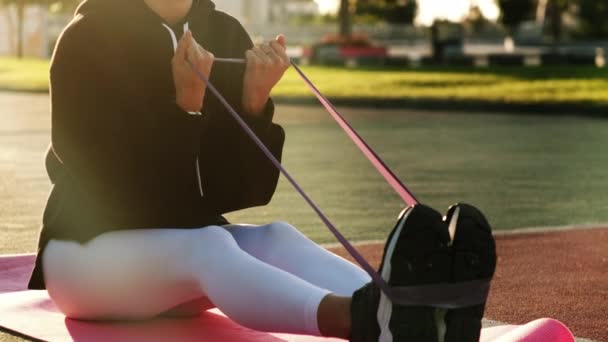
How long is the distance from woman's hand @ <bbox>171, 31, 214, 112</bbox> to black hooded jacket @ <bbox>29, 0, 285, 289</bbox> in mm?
47

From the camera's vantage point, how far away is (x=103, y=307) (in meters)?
4.29

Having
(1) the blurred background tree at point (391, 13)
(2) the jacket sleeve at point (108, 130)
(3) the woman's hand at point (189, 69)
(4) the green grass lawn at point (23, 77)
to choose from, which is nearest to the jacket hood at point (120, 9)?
(2) the jacket sleeve at point (108, 130)

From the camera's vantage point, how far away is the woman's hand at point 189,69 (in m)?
4.07

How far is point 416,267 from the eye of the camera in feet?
11.2

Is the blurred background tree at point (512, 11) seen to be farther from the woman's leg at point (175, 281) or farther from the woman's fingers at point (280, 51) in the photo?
the woman's leg at point (175, 281)

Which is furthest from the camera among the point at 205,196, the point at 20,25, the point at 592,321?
the point at 20,25

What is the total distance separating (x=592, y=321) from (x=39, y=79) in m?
25.8

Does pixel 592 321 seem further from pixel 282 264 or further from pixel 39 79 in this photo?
pixel 39 79

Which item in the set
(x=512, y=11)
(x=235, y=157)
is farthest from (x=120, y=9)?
(x=512, y=11)

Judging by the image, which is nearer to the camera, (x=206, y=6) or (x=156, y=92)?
(x=156, y=92)

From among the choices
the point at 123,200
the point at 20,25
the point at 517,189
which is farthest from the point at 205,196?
the point at 20,25

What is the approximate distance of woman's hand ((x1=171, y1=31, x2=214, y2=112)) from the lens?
407 centimetres

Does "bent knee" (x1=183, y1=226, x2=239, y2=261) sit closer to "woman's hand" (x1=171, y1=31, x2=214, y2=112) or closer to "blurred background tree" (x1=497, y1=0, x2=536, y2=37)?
"woman's hand" (x1=171, y1=31, x2=214, y2=112)

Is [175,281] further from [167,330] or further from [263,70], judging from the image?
[263,70]
